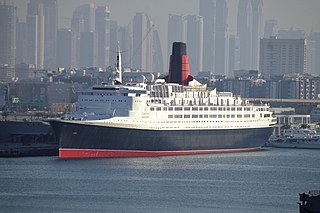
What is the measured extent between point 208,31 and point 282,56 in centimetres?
3067

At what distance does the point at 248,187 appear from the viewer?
119 feet

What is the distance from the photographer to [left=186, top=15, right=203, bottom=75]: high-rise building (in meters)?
146

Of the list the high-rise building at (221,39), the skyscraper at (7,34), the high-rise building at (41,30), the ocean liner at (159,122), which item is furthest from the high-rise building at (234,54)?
the ocean liner at (159,122)

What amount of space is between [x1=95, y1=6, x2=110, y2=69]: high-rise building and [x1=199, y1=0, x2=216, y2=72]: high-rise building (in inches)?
483

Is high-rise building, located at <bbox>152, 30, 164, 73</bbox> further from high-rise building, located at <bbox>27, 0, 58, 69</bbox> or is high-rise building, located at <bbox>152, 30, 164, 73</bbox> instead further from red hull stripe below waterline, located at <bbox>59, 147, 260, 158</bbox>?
red hull stripe below waterline, located at <bbox>59, 147, 260, 158</bbox>

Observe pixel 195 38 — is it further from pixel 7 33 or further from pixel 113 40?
pixel 7 33

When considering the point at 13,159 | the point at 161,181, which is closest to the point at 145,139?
the point at 13,159

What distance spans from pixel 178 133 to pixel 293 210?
1752 centimetres

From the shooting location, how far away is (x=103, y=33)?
136 m

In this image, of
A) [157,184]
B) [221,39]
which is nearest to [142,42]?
[221,39]

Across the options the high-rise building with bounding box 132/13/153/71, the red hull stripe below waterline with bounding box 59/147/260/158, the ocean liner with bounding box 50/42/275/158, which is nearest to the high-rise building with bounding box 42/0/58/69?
the high-rise building with bounding box 132/13/153/71

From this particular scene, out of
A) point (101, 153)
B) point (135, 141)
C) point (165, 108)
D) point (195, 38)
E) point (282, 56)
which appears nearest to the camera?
point (101, 153)

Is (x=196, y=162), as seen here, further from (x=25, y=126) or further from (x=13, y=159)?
(x=25, y=126)

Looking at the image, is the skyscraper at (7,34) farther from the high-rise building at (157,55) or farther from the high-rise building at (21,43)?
the high-rise building at (157,55)
